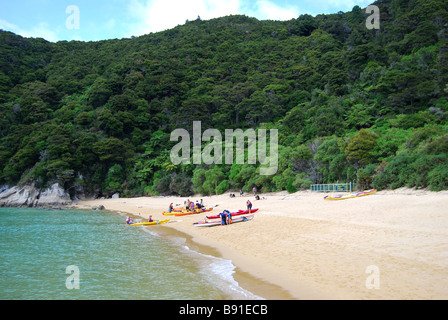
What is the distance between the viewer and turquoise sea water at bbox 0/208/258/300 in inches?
300

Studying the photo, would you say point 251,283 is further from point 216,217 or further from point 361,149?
point 361,149

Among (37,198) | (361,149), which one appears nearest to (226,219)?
(361,149)

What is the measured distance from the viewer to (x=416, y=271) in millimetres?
6938

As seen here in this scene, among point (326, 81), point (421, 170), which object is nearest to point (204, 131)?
point (326, 81)

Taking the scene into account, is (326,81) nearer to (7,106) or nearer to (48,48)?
(7,106)

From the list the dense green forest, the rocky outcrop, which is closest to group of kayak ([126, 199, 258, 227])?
the dense green forest

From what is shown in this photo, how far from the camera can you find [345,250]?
927 cm

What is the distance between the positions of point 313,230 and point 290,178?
17792 mm

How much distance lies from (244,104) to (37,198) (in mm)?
39486

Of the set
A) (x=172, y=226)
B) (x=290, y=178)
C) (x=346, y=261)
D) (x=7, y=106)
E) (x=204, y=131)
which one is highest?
(x=7, y=106)

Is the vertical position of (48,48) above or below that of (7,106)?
above

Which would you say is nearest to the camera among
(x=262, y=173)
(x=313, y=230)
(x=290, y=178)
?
(x=313, y=230)

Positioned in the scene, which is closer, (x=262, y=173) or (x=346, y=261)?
(x=346, y=261)

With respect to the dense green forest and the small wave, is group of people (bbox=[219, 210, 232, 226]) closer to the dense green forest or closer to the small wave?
the small wave
